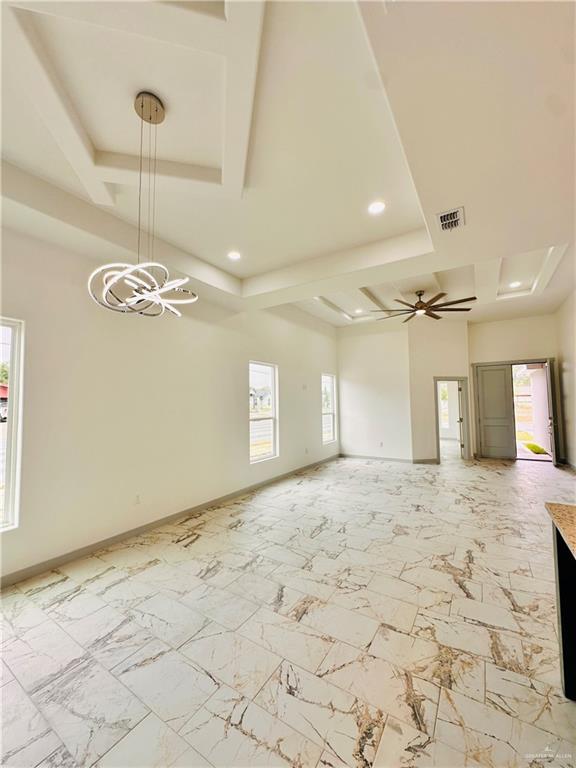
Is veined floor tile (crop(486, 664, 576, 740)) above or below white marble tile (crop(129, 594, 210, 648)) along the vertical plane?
above

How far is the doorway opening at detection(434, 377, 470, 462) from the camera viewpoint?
7758 millimetres

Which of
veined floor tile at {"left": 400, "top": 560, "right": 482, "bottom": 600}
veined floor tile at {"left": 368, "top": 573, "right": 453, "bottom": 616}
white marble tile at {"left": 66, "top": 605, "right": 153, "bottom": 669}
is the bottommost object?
white marble tile at {"left": 66, "top": 605, "right": 153, "bottom": 669}

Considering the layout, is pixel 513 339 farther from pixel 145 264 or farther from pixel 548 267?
pixel 145 264

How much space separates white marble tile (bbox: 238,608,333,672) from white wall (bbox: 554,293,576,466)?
6.92 meters

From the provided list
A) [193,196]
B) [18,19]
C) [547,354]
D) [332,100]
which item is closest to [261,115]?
[332,100]

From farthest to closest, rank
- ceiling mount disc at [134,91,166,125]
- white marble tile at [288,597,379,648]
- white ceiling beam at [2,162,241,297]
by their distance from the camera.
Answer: white ceiling beam at [2,162,241,297] < white marble tile at [288,597,379,648] < ceiling mount disc at [134,91,166,125]

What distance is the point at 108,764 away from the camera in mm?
1332

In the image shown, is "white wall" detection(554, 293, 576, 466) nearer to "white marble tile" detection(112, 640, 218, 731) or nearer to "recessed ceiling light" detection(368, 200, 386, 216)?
"recessed ceiling light" detection(368, 200, 386, 216)

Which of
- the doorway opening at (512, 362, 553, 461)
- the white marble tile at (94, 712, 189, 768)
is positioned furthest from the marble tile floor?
the doorway opening at (512, 362, 553, 461)

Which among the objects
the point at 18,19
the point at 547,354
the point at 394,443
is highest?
the point at 18,19

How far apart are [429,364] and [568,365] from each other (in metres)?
2.64

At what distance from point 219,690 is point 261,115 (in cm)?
350

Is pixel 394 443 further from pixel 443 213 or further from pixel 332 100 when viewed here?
pixel 332 100

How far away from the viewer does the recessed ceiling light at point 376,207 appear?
2.96 m
